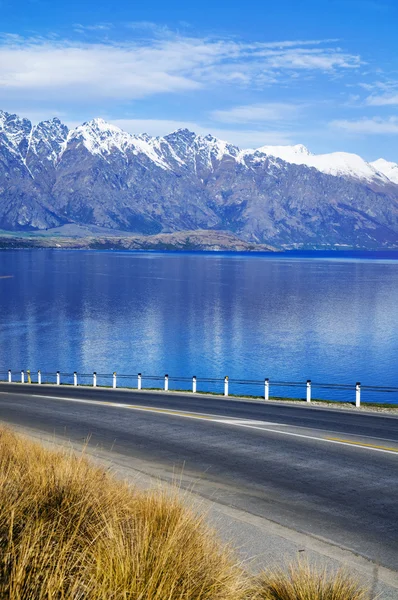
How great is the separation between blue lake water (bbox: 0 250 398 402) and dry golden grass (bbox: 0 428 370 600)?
43.6m

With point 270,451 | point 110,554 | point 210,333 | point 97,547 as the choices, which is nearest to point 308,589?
point 110,554

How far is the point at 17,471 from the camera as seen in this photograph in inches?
378

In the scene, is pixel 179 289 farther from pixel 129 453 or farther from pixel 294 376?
pixel 129 453

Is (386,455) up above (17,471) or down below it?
below

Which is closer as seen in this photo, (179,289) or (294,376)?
(294,376)

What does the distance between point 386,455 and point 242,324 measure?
74382mm

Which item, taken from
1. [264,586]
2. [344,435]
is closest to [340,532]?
[264,586]

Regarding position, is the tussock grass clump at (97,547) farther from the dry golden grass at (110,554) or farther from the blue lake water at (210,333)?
the blue lake water at (210,333)

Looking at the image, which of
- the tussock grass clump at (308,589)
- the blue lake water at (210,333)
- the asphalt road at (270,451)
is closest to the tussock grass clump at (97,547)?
the tussock grass clump at (308,589)

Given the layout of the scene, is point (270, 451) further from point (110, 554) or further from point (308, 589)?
point (110, 554)

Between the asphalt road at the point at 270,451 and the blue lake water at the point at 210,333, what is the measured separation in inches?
1136

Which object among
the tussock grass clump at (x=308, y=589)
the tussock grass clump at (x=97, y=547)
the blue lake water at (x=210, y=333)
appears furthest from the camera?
the blue lake water at (x=210, y=333)

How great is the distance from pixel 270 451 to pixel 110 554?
33.7 ft

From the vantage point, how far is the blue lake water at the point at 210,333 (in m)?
60.5
